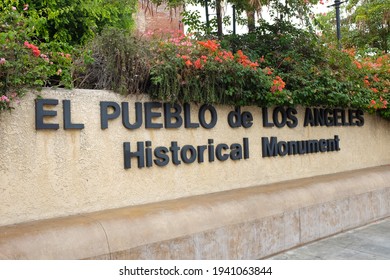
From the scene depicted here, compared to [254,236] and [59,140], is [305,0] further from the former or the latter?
[59,140]

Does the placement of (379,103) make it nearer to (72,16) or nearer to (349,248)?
(349,248)

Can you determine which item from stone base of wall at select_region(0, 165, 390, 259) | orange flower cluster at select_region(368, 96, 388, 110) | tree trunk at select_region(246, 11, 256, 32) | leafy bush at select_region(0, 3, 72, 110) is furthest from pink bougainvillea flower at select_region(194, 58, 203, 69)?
orange flower cluster at select_region(368, 96, 388, 110)

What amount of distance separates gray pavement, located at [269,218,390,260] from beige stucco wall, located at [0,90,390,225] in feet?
3.94

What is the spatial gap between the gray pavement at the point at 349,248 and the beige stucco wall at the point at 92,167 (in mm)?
1202

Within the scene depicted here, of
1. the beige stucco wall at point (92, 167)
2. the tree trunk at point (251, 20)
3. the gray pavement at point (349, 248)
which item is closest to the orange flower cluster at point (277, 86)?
the beige stucco wall at point (92, 167)

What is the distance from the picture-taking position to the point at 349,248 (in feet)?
18.9

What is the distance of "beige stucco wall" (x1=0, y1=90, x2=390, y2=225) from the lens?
4129mm

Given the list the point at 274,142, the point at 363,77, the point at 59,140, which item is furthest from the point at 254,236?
the point at 363,77

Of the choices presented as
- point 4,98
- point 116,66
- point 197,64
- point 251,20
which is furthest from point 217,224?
point 251,20

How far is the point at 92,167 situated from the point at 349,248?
3.65 meters

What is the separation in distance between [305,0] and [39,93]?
214 inches

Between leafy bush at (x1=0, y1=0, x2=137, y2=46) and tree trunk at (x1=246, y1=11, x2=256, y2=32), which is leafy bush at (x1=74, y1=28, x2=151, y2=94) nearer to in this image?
tree trunk at (x1=246, y1=11, x2=256, y2=32)

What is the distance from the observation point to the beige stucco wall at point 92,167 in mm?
4129

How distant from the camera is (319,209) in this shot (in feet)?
20.4
